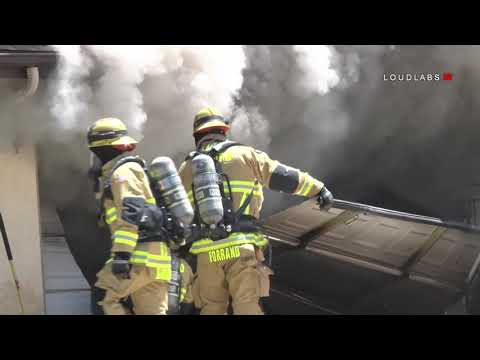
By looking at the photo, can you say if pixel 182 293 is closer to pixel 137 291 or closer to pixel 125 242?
pixel 137 291

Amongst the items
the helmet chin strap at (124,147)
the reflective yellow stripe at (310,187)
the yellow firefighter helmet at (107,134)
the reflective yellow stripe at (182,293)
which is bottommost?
the reflective yellow stripe at (182,293)

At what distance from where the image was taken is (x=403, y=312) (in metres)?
4.62

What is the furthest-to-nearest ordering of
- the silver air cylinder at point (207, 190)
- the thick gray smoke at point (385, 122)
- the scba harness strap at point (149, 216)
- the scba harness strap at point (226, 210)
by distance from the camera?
the thick gray smoke at point (385, 122) < the scba harness strap at point (226, 210) < the silver air cylinder at point (207, 190) < the scba harness strap at point (149, 216)

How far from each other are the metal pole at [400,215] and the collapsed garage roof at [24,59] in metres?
2.60

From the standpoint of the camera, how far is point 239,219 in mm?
4391

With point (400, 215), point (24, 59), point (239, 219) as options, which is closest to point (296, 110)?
Result: point (239, 219)

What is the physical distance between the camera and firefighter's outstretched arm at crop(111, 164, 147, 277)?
12.6 feet

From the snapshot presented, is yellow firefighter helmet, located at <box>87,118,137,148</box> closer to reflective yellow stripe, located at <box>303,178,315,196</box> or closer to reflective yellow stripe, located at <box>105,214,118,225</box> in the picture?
reflective yellow stripe, located at <box>105,214,118,225</box>

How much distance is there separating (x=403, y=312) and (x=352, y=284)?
1.49 feet

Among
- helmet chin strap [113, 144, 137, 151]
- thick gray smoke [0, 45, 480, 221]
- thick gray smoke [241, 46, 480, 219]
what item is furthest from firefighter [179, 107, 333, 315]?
helmet chin strap [113, 144, 137, 151]

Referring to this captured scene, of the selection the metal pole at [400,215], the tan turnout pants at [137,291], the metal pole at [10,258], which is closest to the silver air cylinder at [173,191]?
the tan turnout pants at [137,291]

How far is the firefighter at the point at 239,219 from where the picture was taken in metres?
4.36

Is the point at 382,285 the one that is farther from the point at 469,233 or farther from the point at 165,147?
the point at 165,147

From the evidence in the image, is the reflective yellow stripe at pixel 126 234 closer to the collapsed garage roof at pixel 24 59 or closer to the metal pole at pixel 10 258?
the metal pole at pixel 10 258
